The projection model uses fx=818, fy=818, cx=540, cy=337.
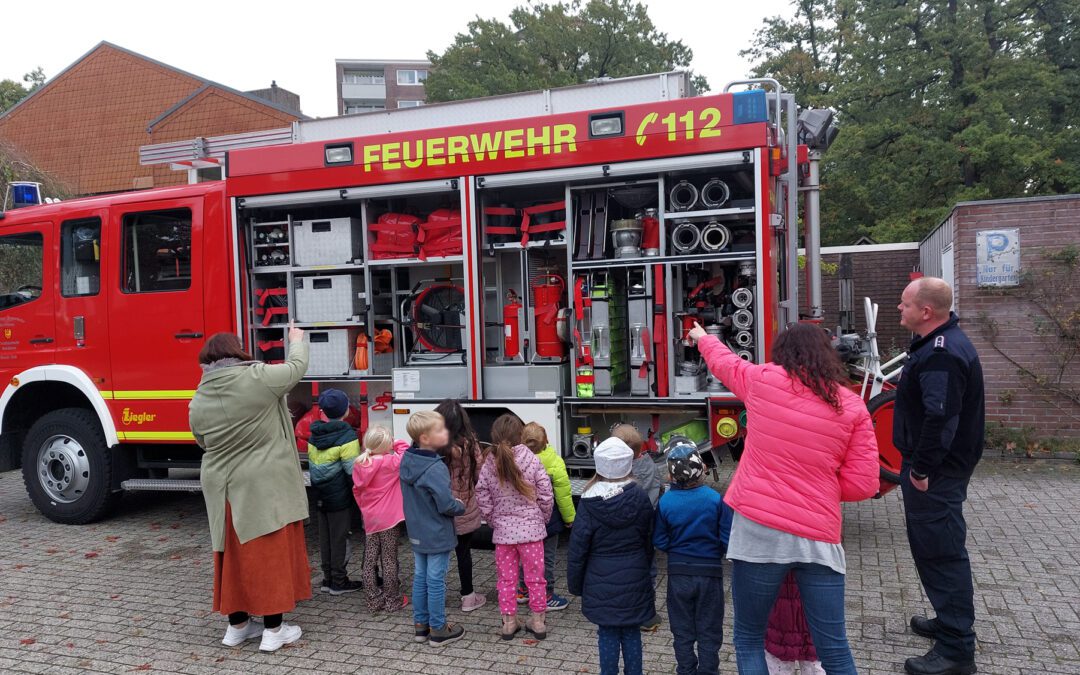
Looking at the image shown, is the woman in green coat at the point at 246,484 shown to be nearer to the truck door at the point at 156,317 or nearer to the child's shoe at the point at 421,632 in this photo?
the child's shoe at the point at 421,632

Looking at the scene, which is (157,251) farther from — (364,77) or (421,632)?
(364,77)

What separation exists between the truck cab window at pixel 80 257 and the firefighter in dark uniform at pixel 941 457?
6.04 m

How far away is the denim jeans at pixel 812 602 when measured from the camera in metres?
3.07

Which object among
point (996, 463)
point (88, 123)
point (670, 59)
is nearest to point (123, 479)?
point (996, 463)

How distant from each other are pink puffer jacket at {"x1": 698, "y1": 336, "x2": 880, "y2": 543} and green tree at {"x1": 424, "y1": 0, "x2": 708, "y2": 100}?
91.7 feet

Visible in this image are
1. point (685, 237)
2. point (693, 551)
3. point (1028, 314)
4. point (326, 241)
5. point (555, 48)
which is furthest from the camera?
point (555, 48)

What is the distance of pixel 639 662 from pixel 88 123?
2872cm

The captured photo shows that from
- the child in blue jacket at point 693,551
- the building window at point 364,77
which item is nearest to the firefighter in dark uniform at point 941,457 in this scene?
the child in blue jacket at point 693,551

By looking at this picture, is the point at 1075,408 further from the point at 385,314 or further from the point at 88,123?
the point at 88,123

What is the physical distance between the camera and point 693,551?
10.8ft

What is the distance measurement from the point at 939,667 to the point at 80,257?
6732 millimetres

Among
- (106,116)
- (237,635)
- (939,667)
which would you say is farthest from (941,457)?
(106,116)

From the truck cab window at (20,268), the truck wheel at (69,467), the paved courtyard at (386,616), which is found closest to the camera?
the paved courtyard at (386,616)

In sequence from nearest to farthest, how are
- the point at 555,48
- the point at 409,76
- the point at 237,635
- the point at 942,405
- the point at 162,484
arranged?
the point at 942,405 → the point at 237,635 → the point at 162,484 → the point at 555,48 → the point at 409,76
